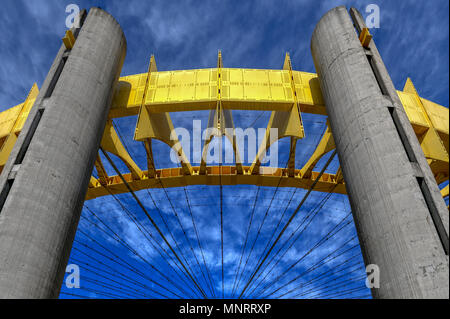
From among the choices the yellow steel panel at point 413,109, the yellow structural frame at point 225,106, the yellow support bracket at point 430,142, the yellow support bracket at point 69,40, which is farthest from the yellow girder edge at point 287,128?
the yellow support bracket at point 69,40

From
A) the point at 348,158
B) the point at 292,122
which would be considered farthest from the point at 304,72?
the point at 348,158

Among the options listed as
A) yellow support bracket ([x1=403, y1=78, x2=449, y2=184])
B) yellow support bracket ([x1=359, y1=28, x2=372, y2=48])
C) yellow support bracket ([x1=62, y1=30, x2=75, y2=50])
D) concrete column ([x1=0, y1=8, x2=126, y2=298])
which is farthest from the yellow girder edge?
yellow support bracket ([x1=62, y1=30, x2=75, y2=50])

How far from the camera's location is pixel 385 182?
480 inches

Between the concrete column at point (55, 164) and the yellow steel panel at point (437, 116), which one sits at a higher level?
the yellow steel panel at point (437, 116)

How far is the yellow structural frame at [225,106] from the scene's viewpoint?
18.3m

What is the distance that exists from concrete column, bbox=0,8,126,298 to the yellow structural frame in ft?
7.00

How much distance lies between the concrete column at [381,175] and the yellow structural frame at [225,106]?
6.47 feet

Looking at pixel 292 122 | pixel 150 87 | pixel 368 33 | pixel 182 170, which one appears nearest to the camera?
pixel 368 33

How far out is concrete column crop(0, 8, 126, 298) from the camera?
1137cm

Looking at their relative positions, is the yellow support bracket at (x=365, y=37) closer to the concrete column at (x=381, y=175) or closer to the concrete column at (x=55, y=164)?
the concrete column at (x=381, y=175)

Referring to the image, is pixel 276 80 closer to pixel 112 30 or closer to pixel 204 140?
pixel 204 140

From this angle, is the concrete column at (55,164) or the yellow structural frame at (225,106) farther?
the yellow structural frame at (225,106)
